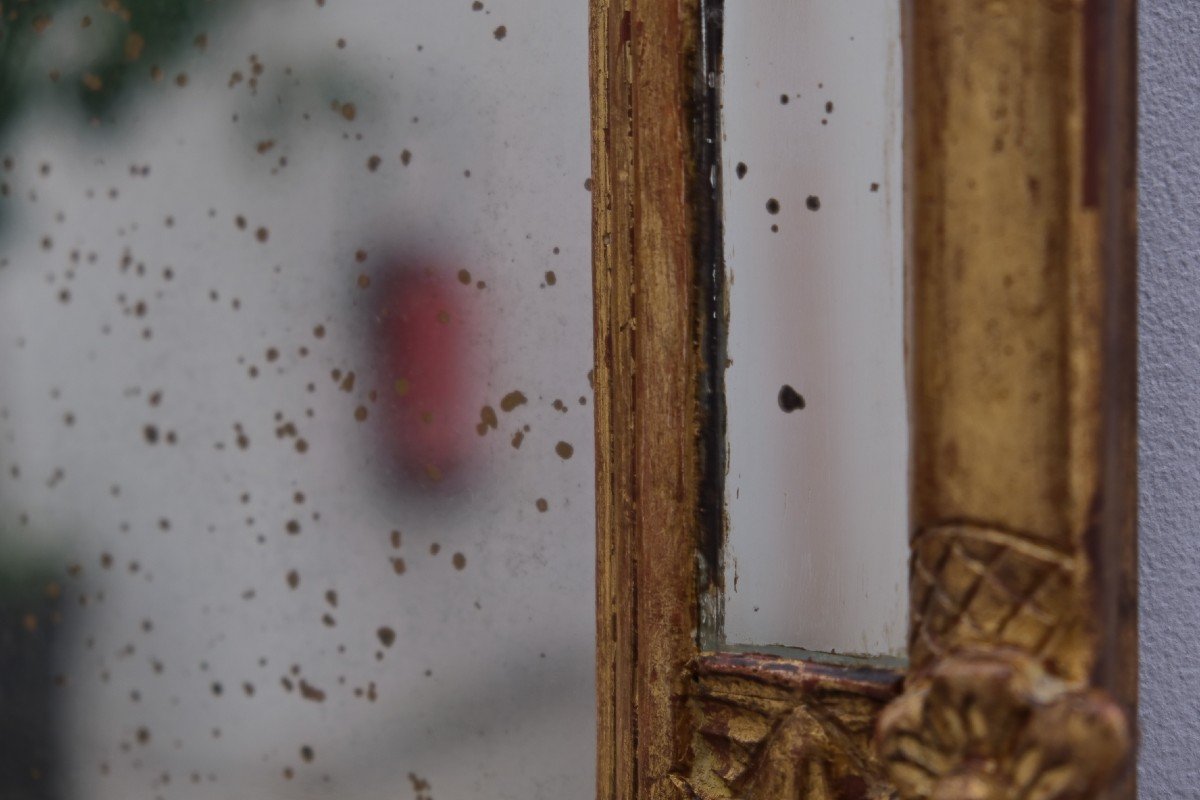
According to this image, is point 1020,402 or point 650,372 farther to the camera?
point 650,372

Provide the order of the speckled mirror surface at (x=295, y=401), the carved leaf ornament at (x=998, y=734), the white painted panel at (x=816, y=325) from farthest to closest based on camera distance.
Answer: the speckled mirror surface at (x=295, y=401) < the white painted panel at (x=816, y=325) < the carved leaf ornament at (x=998, y=734)

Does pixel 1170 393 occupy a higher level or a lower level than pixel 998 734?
higher

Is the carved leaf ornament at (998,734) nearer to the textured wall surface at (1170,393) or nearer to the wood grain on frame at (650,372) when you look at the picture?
the wood grain on frame at (650,372)

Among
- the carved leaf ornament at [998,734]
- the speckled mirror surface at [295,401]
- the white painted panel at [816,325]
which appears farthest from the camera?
the speckled mirror surface at [295,401]

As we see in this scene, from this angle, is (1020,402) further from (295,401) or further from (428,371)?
(295,401)

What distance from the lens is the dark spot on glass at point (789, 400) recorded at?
1.81 feet

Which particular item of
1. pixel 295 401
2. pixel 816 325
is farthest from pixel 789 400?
pixel 295 401

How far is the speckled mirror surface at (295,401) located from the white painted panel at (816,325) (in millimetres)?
155

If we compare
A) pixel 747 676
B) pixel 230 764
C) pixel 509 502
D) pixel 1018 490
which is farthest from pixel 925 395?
pixel 230 764

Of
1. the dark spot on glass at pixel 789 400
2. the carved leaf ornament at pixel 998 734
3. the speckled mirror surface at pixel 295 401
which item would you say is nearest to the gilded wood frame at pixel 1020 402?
the carved leaf ornament at pixel 998 734

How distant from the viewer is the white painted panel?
52 centimetres

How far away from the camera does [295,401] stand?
2.69 ft

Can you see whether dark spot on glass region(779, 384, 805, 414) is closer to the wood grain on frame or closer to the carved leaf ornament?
the wood grain on frame

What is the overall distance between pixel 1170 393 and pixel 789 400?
8.6 inches
